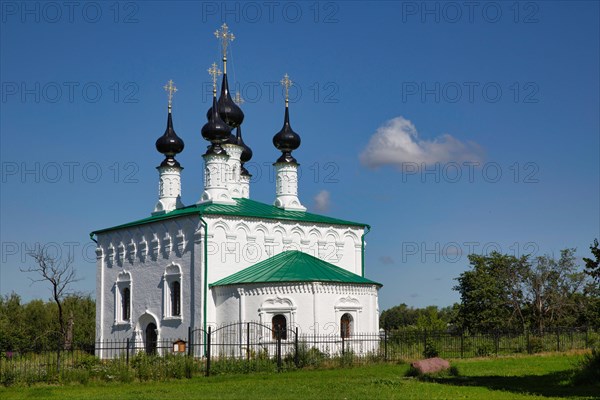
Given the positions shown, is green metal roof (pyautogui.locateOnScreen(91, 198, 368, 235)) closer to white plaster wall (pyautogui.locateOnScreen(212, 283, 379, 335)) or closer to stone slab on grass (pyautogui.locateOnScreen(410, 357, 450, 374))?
white plaster wall (pyautogui.locateOnScreen(212, 283, 379, 335))

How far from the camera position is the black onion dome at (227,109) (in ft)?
104

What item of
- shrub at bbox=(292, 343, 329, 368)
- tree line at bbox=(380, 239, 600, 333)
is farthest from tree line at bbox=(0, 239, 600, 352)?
shrub at bbox=(292, 343, 329, 368)

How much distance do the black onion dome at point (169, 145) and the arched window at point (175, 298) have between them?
18.6 ft

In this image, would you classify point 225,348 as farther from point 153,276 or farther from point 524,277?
point 524,277

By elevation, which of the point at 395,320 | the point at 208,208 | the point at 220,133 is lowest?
the point at 395,320

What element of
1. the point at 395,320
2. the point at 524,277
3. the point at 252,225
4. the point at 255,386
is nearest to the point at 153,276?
the point at 252,225

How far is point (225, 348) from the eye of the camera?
1011 inches

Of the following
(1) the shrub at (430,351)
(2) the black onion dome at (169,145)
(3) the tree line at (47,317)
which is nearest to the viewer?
(1) the shrub at (430,351)

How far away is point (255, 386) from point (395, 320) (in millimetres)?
72258

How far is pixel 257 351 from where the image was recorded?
2381cm

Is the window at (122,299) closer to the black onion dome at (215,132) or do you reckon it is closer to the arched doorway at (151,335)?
the arched doorway at (151,335)

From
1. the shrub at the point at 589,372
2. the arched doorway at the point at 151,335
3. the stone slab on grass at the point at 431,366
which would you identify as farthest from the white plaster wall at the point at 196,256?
the shrub at the point at 589,372

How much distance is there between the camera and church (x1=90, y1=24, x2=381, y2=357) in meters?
25.3

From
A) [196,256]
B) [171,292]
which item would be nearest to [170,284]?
[171,292]
